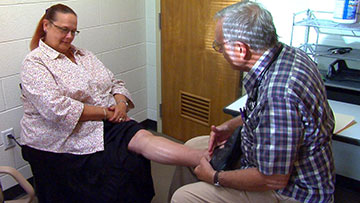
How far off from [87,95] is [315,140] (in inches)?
47.4

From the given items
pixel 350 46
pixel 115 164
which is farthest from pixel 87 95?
pixel 350 46

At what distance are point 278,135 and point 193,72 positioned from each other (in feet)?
5.21

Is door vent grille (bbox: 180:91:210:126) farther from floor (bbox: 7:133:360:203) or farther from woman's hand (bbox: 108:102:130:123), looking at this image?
woman's hand (bbox: 108:102:130:123)

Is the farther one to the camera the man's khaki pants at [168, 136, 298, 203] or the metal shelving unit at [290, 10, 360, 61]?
the metal shelving unit at [290, 10, 360, 61]

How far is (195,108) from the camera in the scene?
2.77 meters

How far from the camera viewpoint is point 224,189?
4.56ft

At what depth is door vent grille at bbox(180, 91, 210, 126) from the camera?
271 cm

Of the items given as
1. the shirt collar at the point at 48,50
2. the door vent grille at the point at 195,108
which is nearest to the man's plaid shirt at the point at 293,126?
the shirt collar at the point at 48,50

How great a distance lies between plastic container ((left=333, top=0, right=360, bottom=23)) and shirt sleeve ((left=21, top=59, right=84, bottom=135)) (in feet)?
4.76

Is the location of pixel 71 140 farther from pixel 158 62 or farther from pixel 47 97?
pixel 158 62

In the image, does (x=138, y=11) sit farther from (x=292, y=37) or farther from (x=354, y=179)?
(x=354, y=179)

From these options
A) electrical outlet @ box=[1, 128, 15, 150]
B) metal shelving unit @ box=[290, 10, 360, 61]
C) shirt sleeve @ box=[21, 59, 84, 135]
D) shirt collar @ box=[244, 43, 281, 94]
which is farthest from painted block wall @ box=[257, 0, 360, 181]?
electrical outlet @ box=[1, 128, 15, 150]

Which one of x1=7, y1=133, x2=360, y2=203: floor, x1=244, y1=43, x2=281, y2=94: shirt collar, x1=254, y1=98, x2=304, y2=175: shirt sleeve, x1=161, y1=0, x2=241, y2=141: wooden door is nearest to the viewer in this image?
x1=254, y1=98, x2=304, y2=175: shirt sleeve

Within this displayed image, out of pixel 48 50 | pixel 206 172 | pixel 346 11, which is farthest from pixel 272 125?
pixel 48 50
